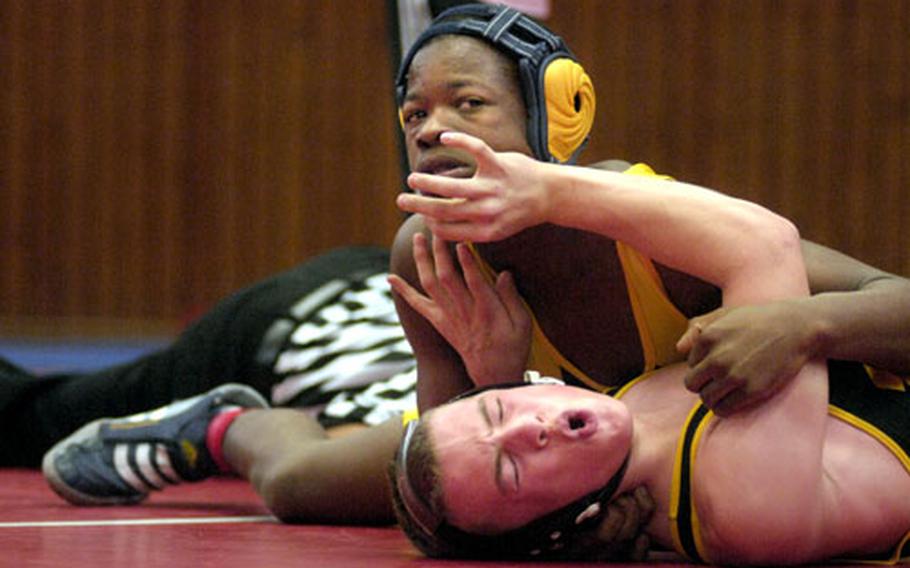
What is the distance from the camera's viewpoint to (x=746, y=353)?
1.82m

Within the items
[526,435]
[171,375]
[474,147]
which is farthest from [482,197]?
[171,375]

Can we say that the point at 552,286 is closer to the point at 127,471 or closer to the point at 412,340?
the point at 412,340

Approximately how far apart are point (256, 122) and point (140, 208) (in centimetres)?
70

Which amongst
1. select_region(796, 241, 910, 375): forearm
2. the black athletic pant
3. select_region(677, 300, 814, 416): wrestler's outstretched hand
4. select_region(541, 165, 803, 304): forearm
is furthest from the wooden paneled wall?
select_region(677, 300, 814, 416): wrestler's outstretched hand

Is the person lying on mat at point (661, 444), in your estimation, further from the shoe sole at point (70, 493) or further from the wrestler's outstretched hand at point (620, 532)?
the shoe sole at point (70, 493)

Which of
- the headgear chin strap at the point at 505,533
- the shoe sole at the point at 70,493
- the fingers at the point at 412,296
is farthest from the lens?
the shoe sole at the point at 70,493

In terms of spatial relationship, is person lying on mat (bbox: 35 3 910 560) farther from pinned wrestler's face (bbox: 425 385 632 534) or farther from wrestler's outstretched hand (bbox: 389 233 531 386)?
pinned wrestler's face (bbox: 425 385 632 534)

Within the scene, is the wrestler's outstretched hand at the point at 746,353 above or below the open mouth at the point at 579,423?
above

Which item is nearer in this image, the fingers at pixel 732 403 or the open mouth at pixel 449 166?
the fingers at pixel 732 403

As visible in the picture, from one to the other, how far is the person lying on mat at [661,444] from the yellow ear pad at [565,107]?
0.19 metres

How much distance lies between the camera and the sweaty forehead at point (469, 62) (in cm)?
207

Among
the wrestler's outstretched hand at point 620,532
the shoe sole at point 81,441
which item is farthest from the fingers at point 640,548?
the shoe sole at point 81,441

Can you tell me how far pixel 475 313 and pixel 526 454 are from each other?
374mm

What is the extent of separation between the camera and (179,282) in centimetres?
708
